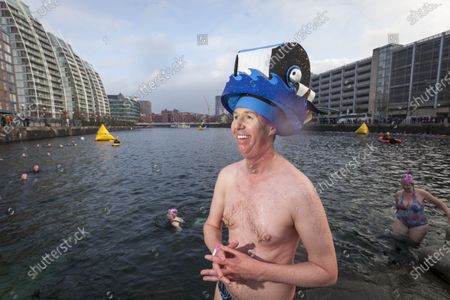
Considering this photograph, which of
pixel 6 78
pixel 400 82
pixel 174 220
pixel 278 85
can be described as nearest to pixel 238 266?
pixel 278 85

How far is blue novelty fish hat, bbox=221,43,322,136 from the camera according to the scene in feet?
6.06

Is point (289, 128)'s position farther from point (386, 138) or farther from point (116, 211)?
point (386, 138)

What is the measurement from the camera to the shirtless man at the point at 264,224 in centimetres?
166

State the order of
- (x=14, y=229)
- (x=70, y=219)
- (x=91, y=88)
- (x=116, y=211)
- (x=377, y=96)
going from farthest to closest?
(x=91, y=88)
(x=377, y=96)
(x=116, y=211)
(x=70, y=219)
(x=14, y=229)

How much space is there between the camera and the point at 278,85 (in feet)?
5.98

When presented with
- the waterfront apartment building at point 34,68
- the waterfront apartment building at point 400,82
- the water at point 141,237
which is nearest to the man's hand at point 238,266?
the water at point 141,237

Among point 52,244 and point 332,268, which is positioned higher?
point 332,268

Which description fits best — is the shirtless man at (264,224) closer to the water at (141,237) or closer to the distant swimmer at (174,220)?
the water at (141,237)

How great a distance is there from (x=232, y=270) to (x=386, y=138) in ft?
164

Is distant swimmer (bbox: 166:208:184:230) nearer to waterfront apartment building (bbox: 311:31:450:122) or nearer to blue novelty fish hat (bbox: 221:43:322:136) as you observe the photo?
blue novelty fish hat (bbox: 221:43:322:136)

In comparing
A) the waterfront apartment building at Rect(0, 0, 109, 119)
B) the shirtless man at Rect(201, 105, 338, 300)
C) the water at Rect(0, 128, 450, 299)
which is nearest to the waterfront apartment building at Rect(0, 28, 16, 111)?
the waterfront apartment building at Rect(0, 0, 109, 119)

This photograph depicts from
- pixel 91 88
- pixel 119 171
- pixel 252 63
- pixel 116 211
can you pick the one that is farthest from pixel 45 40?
pixel 252 63

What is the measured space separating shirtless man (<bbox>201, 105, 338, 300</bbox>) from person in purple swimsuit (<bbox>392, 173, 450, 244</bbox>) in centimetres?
822

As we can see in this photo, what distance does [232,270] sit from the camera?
5.37 ft
